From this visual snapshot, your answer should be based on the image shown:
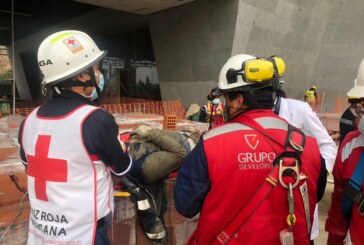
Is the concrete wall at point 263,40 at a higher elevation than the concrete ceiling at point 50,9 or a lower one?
lower

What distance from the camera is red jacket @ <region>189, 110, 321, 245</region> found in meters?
1.71

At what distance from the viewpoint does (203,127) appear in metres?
6.00

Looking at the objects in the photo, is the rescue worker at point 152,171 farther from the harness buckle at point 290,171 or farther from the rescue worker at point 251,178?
the harness buckle at point 290,171

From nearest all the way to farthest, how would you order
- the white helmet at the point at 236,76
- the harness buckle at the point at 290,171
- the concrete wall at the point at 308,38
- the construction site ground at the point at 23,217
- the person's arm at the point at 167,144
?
1. the harness buckle at the point at 290,171
2. the white helmet at the point at 236,76
3. the construction site ground at the point at 23,217
4. the person's arm at the point at 167,144
5. the concrete wall at the point at 308,38

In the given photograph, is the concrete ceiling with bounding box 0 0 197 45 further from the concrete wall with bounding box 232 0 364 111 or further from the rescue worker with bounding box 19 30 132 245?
the rescue worker with bounding box 19 30 132 245

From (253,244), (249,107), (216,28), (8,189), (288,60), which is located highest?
(216,28)

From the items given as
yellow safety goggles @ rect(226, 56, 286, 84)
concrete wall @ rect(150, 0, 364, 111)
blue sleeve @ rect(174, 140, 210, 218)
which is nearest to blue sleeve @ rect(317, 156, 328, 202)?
yellow safety goggles @ rect(226, 56, 286, 84)

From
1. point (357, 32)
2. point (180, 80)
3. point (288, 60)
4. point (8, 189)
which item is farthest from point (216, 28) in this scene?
point (8, 189)

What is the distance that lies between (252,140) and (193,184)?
15.2 inches

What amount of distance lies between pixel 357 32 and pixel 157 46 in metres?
10.5

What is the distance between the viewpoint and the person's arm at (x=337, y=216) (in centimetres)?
204

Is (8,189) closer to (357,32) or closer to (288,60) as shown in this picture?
(288,60)

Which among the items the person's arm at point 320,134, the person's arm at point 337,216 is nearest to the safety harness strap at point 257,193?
the person's arm at point 337,216

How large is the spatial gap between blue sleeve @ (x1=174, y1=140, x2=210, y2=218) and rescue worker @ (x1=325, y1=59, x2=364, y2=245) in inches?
31.1
